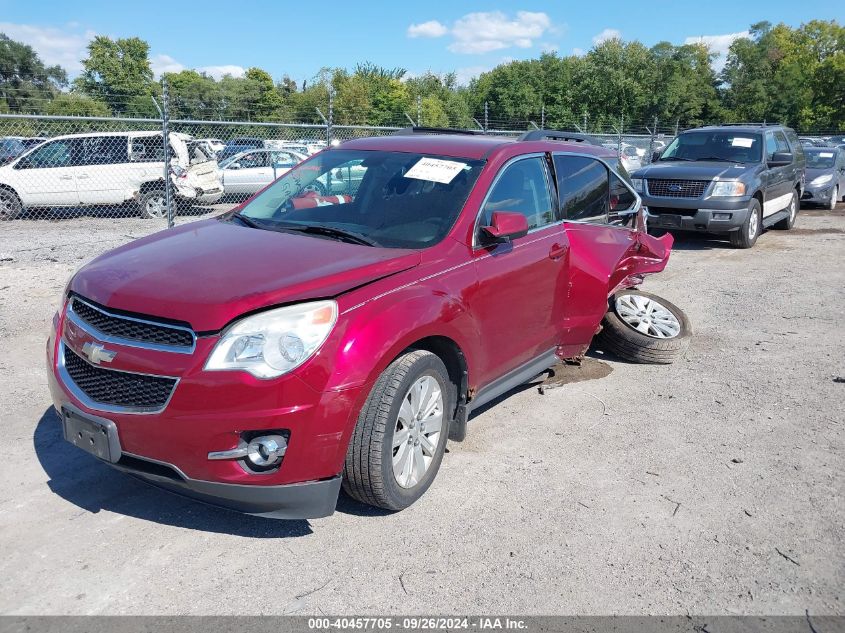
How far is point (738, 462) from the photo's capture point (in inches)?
171

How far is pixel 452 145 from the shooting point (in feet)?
15.3

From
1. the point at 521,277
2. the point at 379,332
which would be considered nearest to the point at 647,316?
the point at 521,277

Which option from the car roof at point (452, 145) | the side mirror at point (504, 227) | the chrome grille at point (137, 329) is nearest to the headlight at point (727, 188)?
the car roof at point (452, 145)

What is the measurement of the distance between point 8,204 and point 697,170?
13.3 meters

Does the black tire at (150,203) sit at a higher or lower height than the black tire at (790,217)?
higher

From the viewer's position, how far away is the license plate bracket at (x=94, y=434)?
3133 mm

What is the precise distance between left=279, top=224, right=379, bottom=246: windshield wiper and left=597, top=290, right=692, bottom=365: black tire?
291 cm

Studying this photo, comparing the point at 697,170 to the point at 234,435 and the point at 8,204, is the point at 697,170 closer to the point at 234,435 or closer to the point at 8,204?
the point at 234,435

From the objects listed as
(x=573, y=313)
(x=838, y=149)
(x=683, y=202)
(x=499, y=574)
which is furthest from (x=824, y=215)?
(x=499, y=574)

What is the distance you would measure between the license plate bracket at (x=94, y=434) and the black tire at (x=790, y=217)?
1405 centimetres

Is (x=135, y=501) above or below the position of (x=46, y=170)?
below

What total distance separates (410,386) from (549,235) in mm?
1837

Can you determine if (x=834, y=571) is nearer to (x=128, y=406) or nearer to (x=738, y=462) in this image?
(x=738, y=462)

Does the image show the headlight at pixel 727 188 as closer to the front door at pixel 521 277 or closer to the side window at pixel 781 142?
the side window at pixel 781 142
